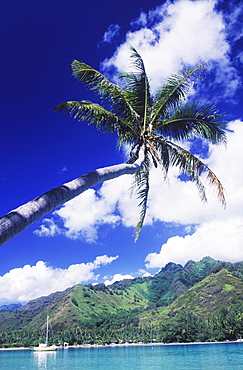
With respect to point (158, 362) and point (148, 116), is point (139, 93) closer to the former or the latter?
point (148, 116)

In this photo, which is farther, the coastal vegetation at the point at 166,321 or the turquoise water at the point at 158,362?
the coastal vegetation at the point at 166,321

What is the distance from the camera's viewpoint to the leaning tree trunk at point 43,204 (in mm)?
4211

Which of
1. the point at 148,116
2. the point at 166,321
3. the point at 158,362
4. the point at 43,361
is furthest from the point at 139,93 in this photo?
the point at 166,321

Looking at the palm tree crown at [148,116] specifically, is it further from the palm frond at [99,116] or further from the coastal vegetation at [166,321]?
the coastal vegetation at [166,321]

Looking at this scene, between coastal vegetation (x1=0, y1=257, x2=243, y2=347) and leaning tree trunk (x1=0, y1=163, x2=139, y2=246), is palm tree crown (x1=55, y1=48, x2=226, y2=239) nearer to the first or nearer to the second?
leaning tree trunk (x1=0, y1=163, x2=139, y2=246)

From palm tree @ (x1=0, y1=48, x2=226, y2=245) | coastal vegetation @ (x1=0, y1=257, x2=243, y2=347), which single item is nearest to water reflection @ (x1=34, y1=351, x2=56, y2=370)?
coastal vegetation @ (x1=0, y1=257, x2=243, y2=347)

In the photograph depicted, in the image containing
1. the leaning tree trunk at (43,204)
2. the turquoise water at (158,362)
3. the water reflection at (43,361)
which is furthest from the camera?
the water reflection at (43,361)

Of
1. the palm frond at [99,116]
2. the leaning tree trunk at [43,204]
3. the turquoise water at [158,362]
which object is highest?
the palm frond at [99,116]

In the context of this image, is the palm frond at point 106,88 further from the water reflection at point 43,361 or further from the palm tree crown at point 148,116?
the water reflection at point 43,361

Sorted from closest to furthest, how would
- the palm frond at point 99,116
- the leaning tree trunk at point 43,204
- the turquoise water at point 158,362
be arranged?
1. the leaning tree trunk at point 43,204
2. the palm frond at point 99,116
3. the turquoise water at point 158,362

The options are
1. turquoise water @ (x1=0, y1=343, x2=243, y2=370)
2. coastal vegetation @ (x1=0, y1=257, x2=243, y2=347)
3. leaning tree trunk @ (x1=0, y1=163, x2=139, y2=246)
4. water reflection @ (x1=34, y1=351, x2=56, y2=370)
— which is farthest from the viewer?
coastal vegetation @ (x1=0, y1=257, x2=243, y2=347)

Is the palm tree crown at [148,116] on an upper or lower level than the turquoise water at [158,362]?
upper

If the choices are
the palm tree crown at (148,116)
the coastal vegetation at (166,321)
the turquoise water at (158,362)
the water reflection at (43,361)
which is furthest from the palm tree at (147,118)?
the coastal vegetation at (166,321)

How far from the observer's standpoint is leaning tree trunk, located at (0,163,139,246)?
4.21 metres
